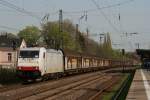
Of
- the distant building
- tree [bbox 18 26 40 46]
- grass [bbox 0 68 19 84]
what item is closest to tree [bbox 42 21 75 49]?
tree [bbox 18 26 40 46]

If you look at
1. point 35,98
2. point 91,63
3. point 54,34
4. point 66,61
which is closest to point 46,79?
point 66,61

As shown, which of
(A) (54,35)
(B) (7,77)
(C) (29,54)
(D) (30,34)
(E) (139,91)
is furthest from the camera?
(D) (30,34)

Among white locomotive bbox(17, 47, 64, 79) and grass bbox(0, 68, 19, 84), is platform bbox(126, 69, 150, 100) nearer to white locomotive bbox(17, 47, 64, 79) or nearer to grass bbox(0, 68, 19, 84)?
white locomotive bbox(17, 47, 64, 79)

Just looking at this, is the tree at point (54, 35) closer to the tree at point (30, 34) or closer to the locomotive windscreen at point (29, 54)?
the tree at point (30, 34)

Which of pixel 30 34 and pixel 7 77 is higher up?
pixel 30 34

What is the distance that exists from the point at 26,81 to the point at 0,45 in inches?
2077

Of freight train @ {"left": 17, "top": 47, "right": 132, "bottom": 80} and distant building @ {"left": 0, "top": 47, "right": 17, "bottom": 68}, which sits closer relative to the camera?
freight train @ {"left": 17, "top": 47, "right": 132, "bottom": 80}

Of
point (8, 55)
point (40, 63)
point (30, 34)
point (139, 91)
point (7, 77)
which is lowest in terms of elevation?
point (139, 91)

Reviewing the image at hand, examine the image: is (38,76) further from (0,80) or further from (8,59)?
(8,59)

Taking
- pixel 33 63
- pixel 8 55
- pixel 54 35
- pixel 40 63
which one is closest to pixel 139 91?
pixel 40 63

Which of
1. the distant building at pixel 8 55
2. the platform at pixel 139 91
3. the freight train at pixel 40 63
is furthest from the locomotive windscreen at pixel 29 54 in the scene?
the distant building at pixel 8 55

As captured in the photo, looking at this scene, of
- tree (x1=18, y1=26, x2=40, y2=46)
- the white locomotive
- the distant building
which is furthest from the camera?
tree (x1=18, y1=26, x2=40, y2=46)

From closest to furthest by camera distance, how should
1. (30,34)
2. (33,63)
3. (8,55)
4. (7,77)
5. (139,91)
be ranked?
(139,91) → (33,63) → (7,77) → (8,55) → (30,34)

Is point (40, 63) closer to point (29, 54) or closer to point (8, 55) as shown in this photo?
point (29, 54)
